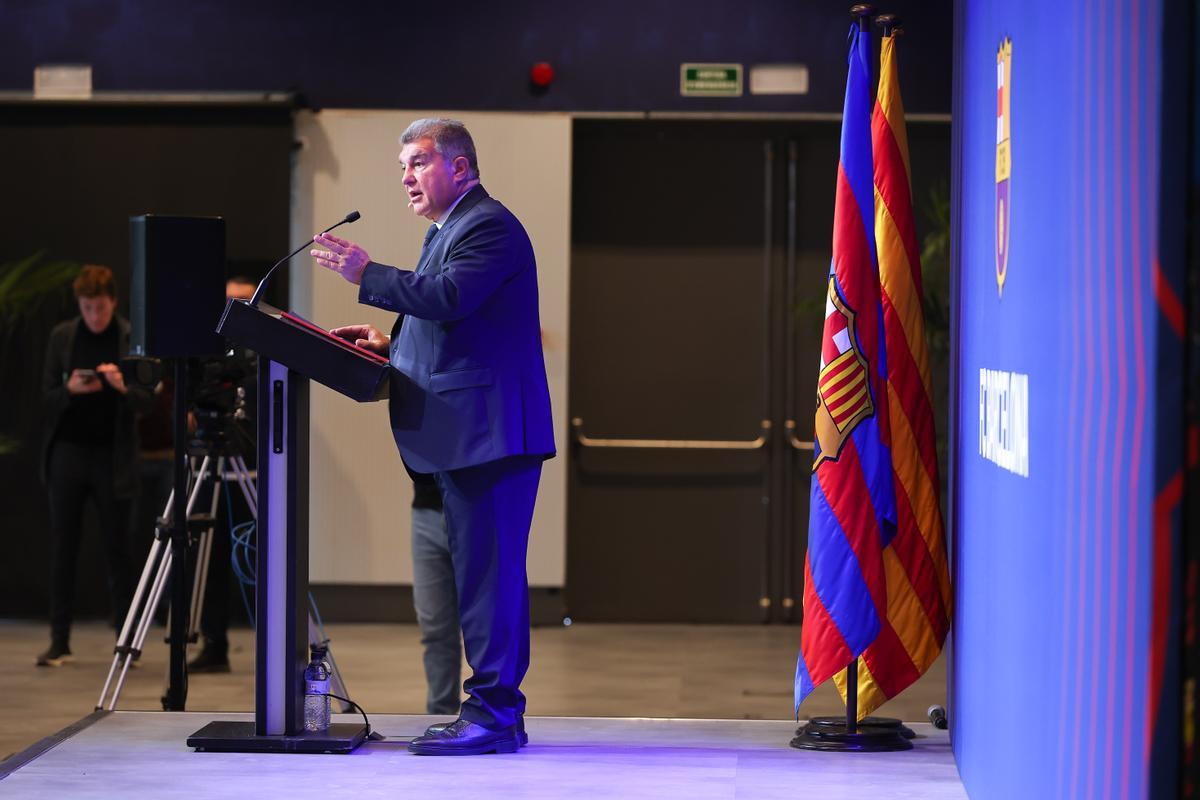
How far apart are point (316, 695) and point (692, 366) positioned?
411cm

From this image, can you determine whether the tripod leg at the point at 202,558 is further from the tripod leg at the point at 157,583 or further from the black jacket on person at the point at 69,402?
the black jacket on person at the point at 69,402

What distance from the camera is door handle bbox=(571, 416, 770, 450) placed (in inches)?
309

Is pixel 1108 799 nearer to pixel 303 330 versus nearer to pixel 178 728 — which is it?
pixel 303 330

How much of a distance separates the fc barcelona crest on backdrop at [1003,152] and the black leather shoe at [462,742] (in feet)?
5.45

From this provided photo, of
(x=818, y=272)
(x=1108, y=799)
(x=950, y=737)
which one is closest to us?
(x=1108, y=799)

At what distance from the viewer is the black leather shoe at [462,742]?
12.9 feet

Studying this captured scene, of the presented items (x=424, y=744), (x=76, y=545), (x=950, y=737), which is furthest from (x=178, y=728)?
(x=76, y=545)

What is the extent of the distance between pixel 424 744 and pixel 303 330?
103 centimetres

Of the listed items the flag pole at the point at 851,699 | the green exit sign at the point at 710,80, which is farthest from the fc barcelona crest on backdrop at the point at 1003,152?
the green exit sign at the point at 710,80

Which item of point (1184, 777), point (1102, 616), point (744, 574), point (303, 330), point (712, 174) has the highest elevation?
point (712, 174)

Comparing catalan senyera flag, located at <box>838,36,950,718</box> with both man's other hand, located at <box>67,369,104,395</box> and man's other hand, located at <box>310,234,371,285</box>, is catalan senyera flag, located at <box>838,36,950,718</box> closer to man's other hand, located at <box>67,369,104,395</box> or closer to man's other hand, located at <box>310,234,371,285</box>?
man's other hand, located at <box>310,234,371,285</box>

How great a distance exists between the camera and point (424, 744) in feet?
13.0

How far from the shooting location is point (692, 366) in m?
7.90

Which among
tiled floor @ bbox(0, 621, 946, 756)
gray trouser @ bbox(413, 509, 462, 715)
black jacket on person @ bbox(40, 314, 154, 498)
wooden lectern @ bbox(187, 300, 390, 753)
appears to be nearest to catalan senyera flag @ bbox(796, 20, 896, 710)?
wooden lectern @ bbox(187, 300, 390, 753)
